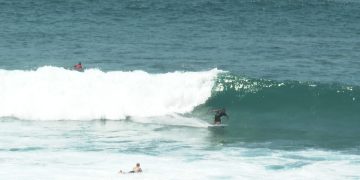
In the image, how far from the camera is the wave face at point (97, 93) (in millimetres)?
39969

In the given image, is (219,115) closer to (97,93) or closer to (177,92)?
(177,92)

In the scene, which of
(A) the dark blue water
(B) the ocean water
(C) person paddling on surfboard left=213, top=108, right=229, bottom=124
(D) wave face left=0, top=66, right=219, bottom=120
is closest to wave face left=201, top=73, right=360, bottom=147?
(B) the ocean water

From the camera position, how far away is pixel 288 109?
40875mm

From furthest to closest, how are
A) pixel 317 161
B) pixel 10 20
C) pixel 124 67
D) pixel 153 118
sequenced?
pixel 10 20, pixel 124 67, pixel 153 118, pixel 317 161

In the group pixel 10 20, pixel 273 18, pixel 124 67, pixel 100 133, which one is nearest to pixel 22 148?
pixel 100 133

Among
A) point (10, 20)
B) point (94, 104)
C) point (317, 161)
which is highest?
point (10, 20)

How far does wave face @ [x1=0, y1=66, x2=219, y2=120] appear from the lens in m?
40.0

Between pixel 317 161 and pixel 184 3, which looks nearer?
pixel 317 161

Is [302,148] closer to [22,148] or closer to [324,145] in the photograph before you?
[324,145]

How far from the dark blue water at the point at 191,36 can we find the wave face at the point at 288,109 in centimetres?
176

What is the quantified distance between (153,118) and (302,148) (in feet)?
27.3

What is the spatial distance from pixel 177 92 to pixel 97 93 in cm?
391

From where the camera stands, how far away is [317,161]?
31594mm

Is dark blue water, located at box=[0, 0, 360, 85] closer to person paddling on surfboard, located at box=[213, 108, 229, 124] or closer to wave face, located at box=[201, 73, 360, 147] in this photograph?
wave face, located at box=[201, 73, 360, 147]
